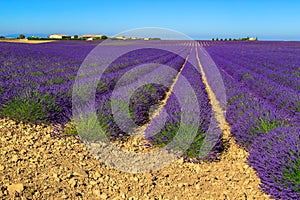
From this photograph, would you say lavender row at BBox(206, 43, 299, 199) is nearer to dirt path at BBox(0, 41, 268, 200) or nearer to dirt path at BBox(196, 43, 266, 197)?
dirt path at BBox(196, 43, 266, 197)

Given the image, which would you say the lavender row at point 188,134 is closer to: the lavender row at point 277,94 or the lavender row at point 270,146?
the lavender row at point 270,146

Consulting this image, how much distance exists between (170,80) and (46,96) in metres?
5.26

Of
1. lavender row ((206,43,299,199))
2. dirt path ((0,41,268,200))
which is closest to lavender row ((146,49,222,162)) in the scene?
dirt path ((0,41,268,200))

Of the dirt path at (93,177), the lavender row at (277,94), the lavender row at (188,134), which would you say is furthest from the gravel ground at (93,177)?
the lavender row at (277,94)

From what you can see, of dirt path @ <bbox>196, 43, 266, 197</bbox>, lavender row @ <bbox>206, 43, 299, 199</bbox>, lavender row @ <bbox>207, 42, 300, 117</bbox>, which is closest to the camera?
lavender row @ <bbox>206, 43, 299, 199</bbox>

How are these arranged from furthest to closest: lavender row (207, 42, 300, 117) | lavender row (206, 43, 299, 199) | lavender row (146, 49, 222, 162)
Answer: lavender row (207, 42, 300, 117), lavender row (146, 49, 222, 162), lavender row (206, 43, 299, 199)

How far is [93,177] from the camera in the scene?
309 centimetres

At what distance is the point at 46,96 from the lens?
16.0 feet

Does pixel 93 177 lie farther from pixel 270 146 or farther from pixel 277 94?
pixel 277 94

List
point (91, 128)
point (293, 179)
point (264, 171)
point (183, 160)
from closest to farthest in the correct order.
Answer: point (293, 179) → point (264, 171) → point (183, 160) → point (91, 128)

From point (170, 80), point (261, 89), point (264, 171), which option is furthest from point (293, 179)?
point (170, 80)

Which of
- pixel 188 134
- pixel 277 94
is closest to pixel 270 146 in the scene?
pixel 188 134

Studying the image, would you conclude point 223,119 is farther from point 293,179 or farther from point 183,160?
point 293,179

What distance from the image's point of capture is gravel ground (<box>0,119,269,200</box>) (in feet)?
9.20
